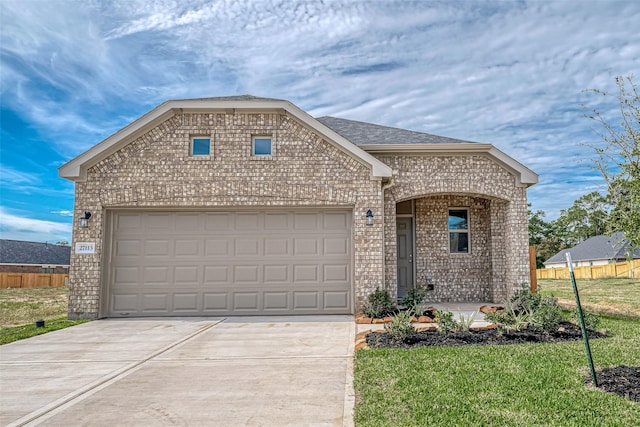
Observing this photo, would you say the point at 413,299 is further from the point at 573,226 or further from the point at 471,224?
the point at 573,226

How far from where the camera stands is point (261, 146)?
10898 millimetres

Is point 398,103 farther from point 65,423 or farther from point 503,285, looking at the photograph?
point 65,423

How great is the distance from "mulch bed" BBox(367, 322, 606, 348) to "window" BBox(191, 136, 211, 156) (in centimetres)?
587

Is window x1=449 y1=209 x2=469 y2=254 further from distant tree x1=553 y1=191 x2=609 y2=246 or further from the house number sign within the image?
distant tree x1=553 y1=191 x2=609 y2=246

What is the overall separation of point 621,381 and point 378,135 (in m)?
8.91

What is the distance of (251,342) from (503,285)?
23.7ft

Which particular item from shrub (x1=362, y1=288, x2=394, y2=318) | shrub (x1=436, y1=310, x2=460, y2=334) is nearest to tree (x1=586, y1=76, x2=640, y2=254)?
shrub (x1=436, y1=310, x2=460, y2=334)

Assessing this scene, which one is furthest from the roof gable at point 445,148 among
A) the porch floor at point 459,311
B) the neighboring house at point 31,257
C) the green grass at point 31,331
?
the neighboring house at point 31,257

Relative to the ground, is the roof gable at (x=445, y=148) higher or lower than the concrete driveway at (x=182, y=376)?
higher

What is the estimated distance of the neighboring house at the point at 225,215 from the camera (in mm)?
10539

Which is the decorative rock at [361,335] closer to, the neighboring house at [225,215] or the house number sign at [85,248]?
the neighboring house at [225,215]

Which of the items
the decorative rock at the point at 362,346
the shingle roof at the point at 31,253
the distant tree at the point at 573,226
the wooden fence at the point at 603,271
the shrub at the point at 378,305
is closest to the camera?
the decorative rock at the point at 362,346

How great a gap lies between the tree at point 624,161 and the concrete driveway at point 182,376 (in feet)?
12.3

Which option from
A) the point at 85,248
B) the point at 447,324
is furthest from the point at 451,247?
the point at 85,248
